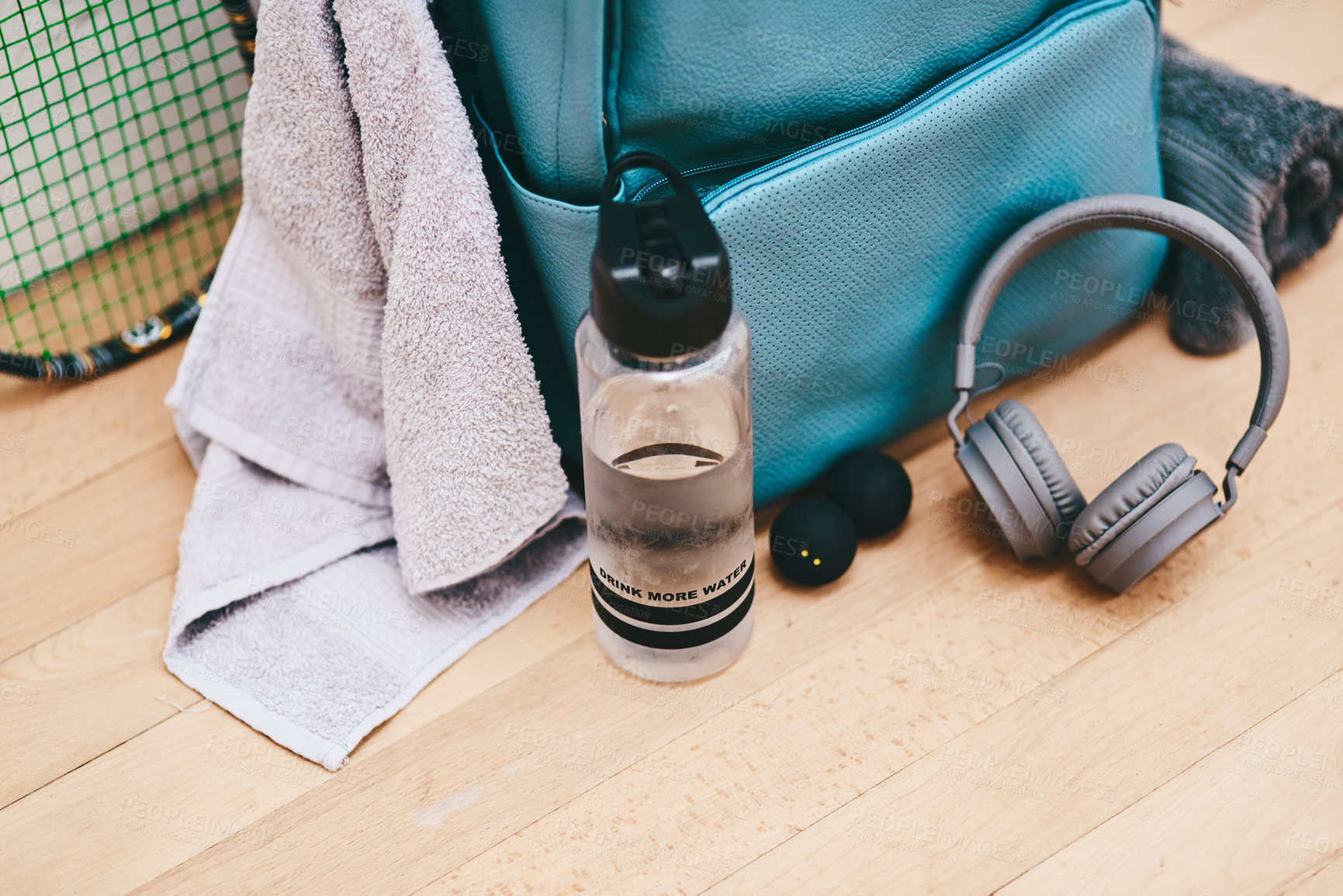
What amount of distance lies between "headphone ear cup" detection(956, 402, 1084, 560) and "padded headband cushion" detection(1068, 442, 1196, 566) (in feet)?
0.08

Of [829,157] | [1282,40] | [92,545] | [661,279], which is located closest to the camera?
[661,279]

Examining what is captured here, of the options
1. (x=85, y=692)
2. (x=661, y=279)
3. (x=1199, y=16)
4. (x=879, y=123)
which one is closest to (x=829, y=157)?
(x=879, y=123)

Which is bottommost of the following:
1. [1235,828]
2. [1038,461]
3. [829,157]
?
[1235,828]

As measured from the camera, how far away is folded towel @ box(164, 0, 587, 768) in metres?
0.58

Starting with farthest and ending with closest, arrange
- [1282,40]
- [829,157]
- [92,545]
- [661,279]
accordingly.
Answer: [1282,40] < [92,545] < [829,157] < [661,279]

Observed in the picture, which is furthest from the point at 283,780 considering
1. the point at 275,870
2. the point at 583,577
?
the point at 583,577

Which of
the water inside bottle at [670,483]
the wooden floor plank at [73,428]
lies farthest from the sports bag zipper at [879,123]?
the wooden floor plank at [73,428]

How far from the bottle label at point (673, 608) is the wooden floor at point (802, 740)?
4 centimetres

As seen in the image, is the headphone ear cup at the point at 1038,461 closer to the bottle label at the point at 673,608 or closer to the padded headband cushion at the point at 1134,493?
the padded headband cushion at the point at 1134,493

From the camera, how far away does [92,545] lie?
712 millimetres

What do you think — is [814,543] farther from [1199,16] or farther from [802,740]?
[1199,16]

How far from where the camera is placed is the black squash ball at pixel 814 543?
2.11 feet

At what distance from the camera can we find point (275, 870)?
0.57 m

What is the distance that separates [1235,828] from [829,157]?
39 centimetres
